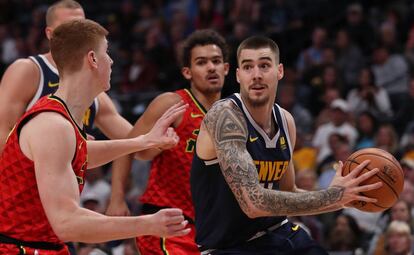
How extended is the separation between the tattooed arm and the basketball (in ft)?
0.20

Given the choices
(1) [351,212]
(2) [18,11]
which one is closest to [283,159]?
(1) [351,212]

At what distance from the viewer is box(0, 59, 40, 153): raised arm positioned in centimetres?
636

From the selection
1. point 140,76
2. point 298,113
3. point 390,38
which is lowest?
point 298,113

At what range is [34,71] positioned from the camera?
21.8 feet

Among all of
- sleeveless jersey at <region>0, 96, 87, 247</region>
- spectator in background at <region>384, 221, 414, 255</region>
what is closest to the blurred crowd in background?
spectator in background at <region>384, 221, 414, 255</region>

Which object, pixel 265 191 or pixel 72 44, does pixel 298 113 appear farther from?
pixel 72 44

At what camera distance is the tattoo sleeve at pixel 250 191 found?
510 cm

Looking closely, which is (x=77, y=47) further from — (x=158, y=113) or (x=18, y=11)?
(x=18, y=11)

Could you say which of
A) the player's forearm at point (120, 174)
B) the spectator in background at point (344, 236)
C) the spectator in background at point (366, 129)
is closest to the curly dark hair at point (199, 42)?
the player's forearm at point (120, 174)

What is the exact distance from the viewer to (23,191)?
15.0 ft

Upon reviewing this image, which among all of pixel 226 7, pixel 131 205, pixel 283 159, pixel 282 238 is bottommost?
pixel 131 205

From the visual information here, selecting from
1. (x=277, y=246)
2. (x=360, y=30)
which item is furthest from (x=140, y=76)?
(x=277, y=246)

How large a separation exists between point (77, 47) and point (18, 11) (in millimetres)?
14910

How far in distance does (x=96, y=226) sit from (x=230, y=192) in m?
1.48
